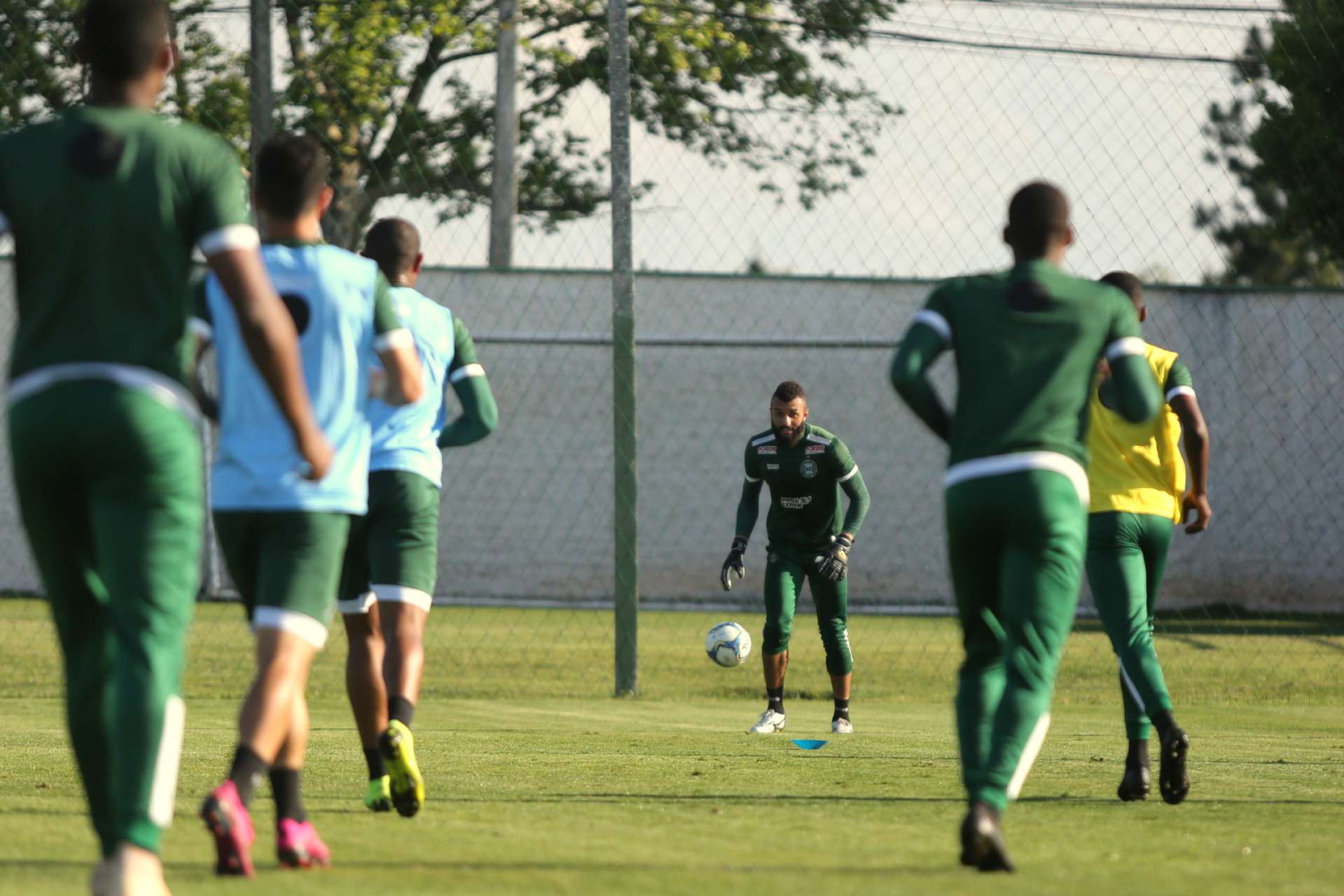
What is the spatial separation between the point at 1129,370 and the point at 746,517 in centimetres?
612

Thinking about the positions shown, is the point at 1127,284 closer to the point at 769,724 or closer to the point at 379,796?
the point at 379,796

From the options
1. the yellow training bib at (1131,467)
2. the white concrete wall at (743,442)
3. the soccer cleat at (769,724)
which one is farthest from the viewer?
the white concrete wall at (743,442)

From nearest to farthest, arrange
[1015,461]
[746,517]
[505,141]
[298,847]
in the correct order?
[298,847], [1015,461], [746,517], [505,141]

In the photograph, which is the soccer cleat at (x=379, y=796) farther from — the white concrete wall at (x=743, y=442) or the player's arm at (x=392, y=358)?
the white concrete wall at (x=743, y=442)

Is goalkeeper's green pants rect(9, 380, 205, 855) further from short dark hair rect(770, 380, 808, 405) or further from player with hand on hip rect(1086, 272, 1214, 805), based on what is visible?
short dark hair rect(770, 380, 808, 405)

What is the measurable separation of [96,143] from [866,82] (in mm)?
11076

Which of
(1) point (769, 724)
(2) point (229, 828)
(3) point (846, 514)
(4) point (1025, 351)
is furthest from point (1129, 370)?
(3) point (846, 514)

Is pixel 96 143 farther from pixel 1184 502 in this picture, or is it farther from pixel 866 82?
pixel 866 82

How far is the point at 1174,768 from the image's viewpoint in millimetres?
6598

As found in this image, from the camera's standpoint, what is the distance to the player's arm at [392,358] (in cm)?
478

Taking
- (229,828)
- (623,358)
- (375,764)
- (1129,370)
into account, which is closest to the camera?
(229,828)

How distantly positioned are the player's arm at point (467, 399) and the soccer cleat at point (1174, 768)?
2.70 metres

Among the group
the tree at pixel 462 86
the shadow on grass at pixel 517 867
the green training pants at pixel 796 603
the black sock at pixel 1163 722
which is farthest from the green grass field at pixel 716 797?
the tree at pixel 462 86

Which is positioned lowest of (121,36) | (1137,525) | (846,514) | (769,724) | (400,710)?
(769,724)
